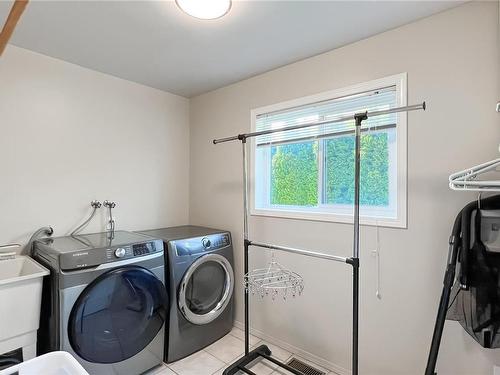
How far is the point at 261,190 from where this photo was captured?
249 cm

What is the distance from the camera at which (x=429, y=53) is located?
1601 mm

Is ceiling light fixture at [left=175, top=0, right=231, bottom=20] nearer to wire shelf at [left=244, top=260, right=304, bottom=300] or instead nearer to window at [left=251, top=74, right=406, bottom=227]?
window at [left=251, top=74, right=406, bottom=227]

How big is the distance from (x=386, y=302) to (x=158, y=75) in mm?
2538

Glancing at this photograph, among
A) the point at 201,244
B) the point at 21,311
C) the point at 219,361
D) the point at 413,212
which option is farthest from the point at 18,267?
the point at 413,212

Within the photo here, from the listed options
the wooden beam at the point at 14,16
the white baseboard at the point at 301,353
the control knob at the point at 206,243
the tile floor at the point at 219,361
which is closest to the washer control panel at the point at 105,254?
the control knob at the point at 206,243

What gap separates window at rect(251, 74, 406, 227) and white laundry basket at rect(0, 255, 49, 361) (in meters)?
1.61

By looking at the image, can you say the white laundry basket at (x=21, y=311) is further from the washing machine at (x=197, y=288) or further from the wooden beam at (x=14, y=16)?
the wooden beam at (x=14, y=16)

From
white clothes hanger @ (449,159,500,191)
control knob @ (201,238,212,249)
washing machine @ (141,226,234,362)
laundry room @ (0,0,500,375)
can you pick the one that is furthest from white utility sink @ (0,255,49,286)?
white clothes hanger @ (449,159,500,191)

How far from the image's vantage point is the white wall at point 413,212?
147 cm

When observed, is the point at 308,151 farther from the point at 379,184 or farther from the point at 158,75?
the point at 158,75

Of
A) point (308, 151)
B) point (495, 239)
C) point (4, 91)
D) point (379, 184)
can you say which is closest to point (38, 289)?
point (4, 91)

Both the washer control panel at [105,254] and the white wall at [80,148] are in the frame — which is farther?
the white wall at [80,148]

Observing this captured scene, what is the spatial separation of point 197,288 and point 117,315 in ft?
2.11

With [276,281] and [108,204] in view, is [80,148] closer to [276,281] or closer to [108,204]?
[108,204]
